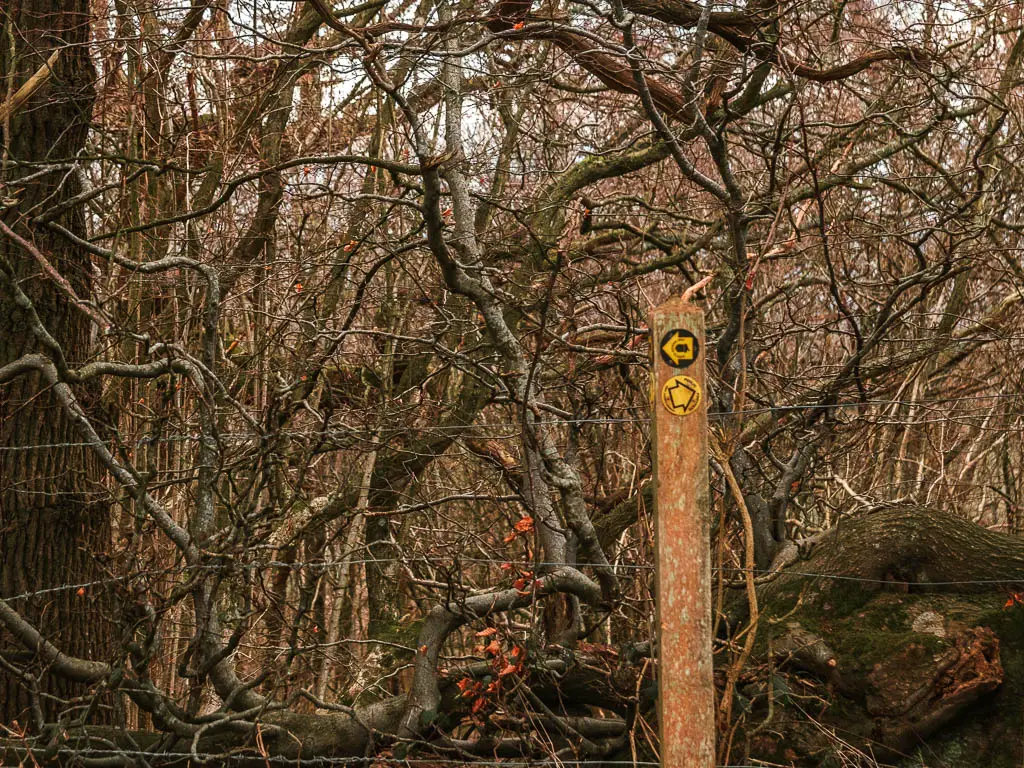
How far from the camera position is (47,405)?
564 cm

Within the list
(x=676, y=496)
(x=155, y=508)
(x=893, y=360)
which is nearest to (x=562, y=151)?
(x=893, y=360)

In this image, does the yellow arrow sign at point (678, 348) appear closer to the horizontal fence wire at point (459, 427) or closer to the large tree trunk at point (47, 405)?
the horizontal fence wire at point (459, 427)

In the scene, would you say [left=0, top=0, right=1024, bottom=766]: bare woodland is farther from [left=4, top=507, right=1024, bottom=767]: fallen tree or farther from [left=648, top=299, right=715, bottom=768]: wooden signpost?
[left=648, top=299, right=715, bottom=768]: wooden signpost

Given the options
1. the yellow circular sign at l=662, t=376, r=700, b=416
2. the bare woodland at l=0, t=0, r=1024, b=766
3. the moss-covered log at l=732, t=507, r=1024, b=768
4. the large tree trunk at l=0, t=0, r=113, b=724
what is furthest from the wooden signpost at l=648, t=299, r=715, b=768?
the large tree trunk at l=0, t=0, r=113, b=724

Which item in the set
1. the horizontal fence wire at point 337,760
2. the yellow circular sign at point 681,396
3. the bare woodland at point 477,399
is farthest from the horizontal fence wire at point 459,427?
the horizontal fence wire at point 337,760

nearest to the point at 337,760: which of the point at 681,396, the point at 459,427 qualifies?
the point at 459,427

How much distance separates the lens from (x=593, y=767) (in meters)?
4.57

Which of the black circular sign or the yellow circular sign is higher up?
the black circular sign

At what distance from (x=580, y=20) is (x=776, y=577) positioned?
13.0 feet

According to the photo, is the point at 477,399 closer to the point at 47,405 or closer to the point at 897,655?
the point at 47,405

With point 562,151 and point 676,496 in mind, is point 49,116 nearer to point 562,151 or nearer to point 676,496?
point 562,151

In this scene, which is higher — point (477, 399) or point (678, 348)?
point (477, 399)

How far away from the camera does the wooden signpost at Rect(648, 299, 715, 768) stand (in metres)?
2.76

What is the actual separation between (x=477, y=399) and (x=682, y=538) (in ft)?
15.0
